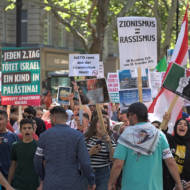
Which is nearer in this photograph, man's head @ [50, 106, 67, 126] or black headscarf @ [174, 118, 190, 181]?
man's head @ [50, 106, 67, 126]

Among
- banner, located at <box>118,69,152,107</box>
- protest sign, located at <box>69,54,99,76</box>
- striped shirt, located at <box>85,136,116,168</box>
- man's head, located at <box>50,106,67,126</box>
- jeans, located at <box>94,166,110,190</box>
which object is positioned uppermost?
protest sign, located at <box>69,54,99,76</box>

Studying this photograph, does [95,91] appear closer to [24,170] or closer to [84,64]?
[24,170]

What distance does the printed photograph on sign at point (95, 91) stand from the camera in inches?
340

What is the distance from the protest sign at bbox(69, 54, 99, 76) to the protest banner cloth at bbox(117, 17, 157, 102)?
4151 millimetres

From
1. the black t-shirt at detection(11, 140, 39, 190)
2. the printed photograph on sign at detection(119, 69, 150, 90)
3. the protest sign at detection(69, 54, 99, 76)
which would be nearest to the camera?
the black t-shirt at detection(11, 140, 39, 190)

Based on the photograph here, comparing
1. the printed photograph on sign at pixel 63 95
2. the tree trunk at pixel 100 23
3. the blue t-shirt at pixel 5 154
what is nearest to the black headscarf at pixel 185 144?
the blue t-shirt at pixel 5 154

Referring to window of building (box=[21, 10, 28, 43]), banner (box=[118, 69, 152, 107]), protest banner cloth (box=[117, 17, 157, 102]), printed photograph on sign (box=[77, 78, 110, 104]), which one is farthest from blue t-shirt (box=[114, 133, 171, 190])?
window of building (box=[21, 10, 28, 43])

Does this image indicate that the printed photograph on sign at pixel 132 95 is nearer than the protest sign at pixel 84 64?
Yes

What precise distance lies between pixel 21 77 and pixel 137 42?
265cm

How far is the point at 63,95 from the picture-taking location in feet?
53.0

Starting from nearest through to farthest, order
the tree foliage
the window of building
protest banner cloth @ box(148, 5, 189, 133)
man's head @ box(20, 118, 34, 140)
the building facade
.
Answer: man's head @ box(20, 118, 34, 140), protest banner cloth @ box(148, 5, 189, 133), the tree foliage, the building facade, the window of building

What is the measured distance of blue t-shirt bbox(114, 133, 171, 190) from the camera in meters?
5.80

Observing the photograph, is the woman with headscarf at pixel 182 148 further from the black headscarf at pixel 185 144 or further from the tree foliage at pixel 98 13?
the tree foliage at pixel 98 13

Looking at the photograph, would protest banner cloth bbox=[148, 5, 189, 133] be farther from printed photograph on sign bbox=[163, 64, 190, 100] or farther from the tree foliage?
the tree foliage
